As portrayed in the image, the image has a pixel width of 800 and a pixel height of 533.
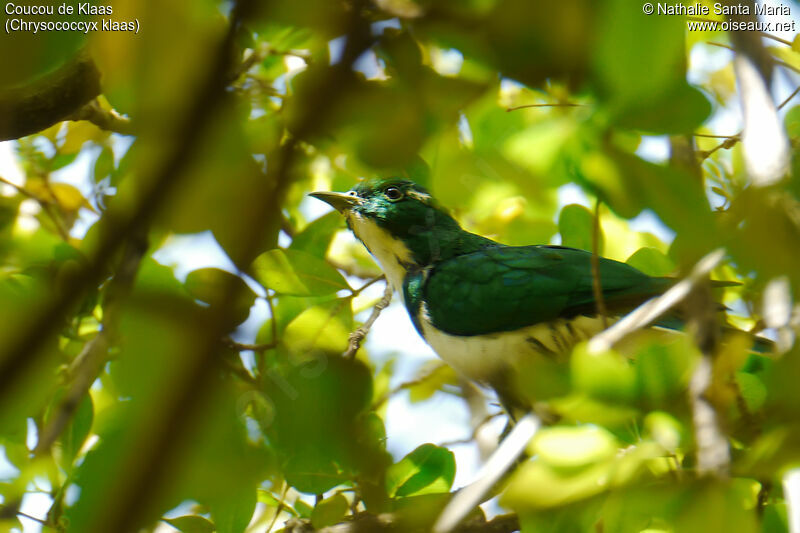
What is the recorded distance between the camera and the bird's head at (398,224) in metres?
3.83

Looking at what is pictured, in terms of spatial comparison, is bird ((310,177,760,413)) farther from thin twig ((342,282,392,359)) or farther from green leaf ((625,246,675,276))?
thin twig ((342,282,392,359))

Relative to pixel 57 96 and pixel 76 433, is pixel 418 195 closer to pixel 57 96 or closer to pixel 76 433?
pixel 57 96

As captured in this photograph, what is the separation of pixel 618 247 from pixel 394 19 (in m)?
2.41

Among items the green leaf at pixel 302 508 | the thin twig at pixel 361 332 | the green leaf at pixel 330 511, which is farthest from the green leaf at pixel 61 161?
the green leaf at pixel 330 511

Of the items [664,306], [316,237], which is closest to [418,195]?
[316,237]

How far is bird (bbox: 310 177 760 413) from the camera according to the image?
3158 mm

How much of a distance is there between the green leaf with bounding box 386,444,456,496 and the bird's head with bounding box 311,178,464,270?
1700 millimetres

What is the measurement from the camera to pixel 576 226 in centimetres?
261

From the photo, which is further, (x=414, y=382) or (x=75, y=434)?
(x=414, y=382)

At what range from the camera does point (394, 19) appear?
3.05ft

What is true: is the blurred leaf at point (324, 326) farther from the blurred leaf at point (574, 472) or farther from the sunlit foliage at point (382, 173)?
the blurred leaf at point (574, 472)

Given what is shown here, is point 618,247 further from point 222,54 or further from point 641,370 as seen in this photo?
point 222,54

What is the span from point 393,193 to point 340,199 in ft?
1.14

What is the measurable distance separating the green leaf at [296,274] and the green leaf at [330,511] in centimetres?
68
